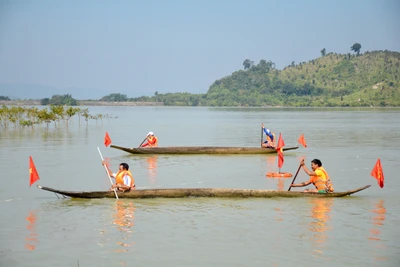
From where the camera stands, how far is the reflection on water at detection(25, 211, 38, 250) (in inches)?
451

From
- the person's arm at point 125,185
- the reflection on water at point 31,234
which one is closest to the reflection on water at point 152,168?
the person's arm at point 125,185

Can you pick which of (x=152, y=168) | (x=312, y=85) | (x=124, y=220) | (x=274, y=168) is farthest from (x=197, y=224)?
(x=312, y=85)

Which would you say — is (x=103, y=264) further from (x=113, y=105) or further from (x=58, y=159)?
(x=113, y=105)

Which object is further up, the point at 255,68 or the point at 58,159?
the point at 255,68

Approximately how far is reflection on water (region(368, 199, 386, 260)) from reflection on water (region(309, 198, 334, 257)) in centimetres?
90

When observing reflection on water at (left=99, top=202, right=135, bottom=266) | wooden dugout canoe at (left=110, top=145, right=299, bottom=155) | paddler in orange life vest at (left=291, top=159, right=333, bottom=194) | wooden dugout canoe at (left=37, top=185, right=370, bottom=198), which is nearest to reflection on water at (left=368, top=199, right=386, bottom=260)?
wooden dugout canoe at (left=37, top=185, right=370, bottom=198)

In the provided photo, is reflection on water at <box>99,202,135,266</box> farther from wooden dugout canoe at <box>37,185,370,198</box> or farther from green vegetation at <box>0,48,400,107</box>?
green vegetation at <box>0,48,400,107</box>

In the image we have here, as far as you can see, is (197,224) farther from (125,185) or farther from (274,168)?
(274,168)

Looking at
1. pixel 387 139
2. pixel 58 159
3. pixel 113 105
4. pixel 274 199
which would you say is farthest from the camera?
pixel 113 105

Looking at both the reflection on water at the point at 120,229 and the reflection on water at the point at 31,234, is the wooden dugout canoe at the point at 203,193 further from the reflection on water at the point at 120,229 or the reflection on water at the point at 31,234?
the reflection on water at the point at 31,234

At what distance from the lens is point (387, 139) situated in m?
36.8

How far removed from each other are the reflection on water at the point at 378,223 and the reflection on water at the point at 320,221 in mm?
904

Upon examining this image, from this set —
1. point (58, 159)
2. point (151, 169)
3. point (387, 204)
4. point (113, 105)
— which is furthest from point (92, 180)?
point (113, 105)

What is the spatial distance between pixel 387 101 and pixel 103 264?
127350 mm
